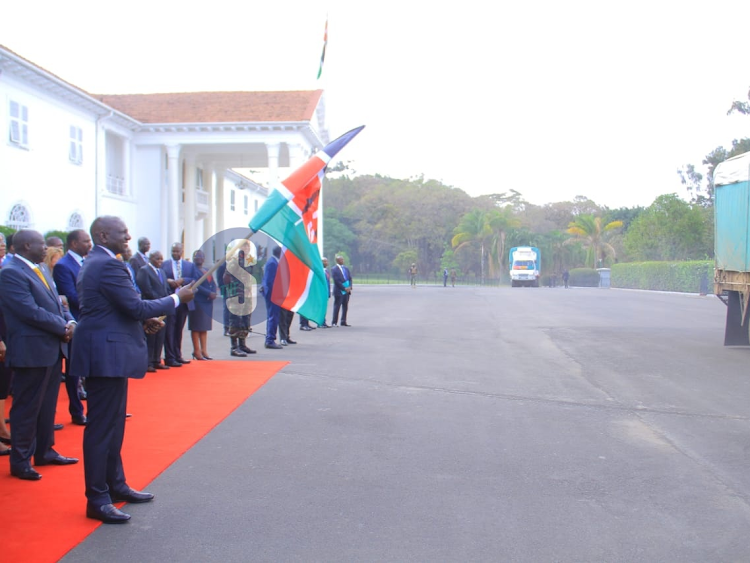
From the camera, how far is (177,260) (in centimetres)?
1175

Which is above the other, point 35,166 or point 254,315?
point 35,166

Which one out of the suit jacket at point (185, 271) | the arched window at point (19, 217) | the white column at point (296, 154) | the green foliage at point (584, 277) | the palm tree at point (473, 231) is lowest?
the green foliage at point (584, 277)

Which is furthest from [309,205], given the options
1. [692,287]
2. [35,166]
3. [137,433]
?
[692,287]

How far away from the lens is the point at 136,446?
6.44m

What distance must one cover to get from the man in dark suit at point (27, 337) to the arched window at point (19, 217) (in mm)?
18234

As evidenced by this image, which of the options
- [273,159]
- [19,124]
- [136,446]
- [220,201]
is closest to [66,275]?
[136,446]

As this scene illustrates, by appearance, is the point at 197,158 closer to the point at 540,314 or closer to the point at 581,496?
the point at 540,314

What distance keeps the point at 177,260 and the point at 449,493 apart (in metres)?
7.78

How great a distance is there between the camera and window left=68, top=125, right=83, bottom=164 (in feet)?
84.8

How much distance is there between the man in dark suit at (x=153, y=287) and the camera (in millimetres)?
10211

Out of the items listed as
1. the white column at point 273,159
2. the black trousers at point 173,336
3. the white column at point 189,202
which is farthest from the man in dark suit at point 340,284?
the white column at point 189,202

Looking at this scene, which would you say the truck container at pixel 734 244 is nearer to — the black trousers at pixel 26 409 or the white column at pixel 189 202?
the black trousers at pixel 26 409

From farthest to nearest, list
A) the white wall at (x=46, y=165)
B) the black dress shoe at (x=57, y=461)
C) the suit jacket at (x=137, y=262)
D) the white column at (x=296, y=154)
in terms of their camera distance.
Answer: the white column at (x=296, y=154), the white wall at (x=46, y=165), the suit jacket at (x=137, y=262), the black dress shoe at (x=57, y=461)

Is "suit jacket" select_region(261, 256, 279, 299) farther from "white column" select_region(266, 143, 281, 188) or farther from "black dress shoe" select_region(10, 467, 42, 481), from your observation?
"white column" select_region(266, 143, 281, 188)
